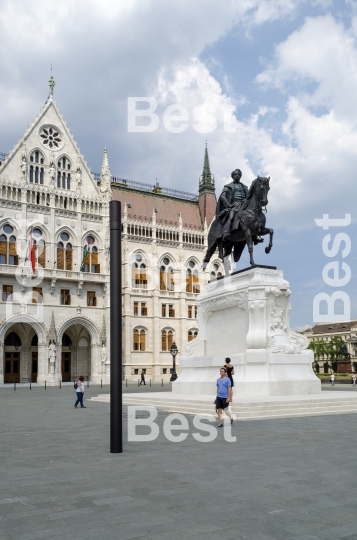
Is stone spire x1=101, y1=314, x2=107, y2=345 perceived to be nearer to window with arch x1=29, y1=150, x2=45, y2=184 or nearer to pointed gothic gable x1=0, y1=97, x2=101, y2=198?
pointed gothic gable x1=0, y1=97, x2=101, y2=198

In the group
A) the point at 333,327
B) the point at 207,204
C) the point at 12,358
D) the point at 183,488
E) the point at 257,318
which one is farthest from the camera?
the point at 333,327

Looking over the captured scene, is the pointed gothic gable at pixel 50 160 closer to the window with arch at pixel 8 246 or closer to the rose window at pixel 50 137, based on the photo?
the rose window at pixel 50 137

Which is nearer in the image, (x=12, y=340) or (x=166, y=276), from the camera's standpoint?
(x=12, y=340)

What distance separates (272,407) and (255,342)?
4023 millimetres

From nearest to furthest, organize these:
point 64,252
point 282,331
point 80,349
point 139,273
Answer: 1. point 282,331
2. point 64,252
3. point 80,349
4. point 139,273

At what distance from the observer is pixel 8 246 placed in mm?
54531

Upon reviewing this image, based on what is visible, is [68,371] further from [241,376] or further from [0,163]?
[241,376]

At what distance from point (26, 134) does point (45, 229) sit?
10.2 metres

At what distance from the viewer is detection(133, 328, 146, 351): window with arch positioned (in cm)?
6315

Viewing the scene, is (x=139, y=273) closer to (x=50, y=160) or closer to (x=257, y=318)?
(x=50, y=160)

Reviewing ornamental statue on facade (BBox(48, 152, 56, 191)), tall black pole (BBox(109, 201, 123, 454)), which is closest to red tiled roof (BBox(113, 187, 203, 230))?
ornamental statue on facade (BBox(48, 152, 56, 191))

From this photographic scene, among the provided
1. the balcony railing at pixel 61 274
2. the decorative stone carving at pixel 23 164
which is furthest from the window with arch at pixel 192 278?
the decorative stone carving at pixel 23 164

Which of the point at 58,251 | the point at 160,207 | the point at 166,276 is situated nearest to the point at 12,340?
the point at 58,251

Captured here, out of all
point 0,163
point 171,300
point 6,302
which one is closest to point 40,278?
point 6,302
